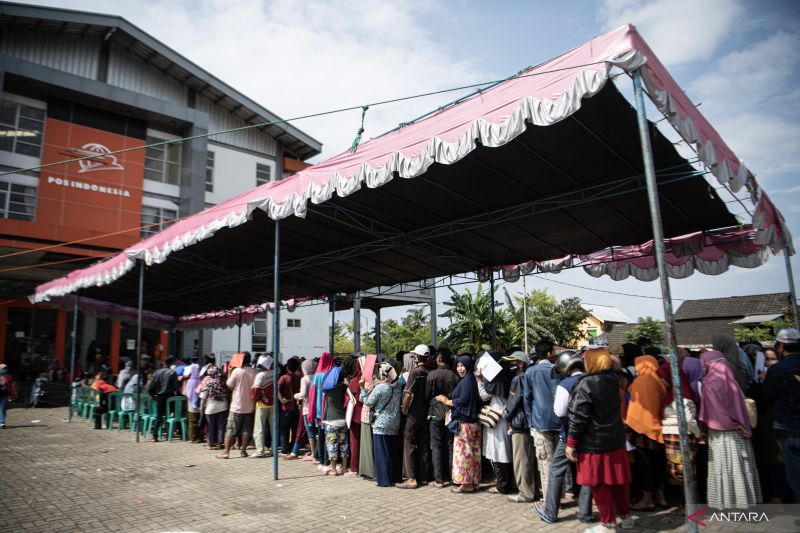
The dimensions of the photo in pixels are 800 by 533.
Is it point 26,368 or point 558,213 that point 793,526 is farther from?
point 26,368

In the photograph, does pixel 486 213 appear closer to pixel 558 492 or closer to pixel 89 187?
pixel 558 492

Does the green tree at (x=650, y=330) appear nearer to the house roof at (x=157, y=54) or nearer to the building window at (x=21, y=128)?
the house roof at (x=157, y=54)

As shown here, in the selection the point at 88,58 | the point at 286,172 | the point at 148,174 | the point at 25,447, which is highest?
the point at 88,58

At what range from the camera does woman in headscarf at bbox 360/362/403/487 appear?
20.7 ft

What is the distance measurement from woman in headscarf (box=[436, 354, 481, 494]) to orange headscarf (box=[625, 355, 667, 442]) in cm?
181

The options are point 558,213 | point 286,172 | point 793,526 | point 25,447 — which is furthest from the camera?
point 286,172

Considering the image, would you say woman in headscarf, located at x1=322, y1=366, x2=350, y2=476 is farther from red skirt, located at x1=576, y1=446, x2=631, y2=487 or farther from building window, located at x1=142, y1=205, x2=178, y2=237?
building window, located at x1=142, y1=205, x2=178, y2=237

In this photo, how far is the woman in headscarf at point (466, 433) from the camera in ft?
19.3

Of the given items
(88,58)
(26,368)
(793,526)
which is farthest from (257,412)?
(88,58)

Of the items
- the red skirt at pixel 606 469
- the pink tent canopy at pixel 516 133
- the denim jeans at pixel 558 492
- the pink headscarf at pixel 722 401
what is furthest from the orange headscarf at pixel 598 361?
the pink tent canopy at pixel 516 133

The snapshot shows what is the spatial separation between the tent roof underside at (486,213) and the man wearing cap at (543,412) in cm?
278

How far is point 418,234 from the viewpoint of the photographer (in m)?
9.62

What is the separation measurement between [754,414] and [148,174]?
79.4 feet

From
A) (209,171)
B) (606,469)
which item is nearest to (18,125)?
(209,171)
